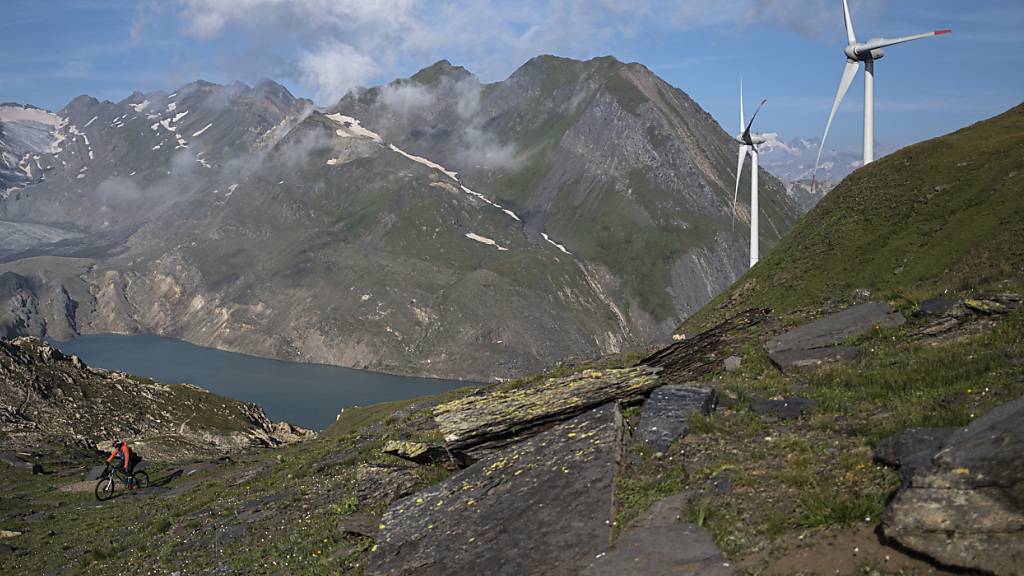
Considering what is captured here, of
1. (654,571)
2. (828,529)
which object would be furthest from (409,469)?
(828,529)

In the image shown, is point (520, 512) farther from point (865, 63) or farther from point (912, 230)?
point (865, 63)

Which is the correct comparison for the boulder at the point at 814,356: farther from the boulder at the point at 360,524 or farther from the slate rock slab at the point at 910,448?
the boulder at the point at 360,524

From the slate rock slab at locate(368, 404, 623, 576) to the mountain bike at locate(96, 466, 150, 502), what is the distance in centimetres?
4197

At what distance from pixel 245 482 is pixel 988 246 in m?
56.2

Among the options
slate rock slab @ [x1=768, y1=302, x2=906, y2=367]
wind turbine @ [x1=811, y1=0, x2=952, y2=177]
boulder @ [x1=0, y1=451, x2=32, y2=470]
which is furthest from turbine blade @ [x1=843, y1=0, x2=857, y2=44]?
boulder @ [x1=0, y1=451, x2=32, y2=470]

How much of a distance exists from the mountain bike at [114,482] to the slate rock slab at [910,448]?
176 feet

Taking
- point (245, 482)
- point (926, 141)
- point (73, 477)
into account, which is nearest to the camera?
point (245, 482)

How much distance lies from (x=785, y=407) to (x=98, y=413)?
91947 mm

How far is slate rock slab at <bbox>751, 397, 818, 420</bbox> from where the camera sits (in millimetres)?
19812

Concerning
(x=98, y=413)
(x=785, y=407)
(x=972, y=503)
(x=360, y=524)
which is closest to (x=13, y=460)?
(x=98, y=413)

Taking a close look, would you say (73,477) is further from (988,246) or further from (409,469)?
(988,246)

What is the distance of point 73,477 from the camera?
6300 centimetres

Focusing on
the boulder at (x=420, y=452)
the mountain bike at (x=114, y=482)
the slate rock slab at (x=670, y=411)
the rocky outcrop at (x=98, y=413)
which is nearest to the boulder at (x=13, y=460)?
the rocky outcrop at (x=98, y=413)

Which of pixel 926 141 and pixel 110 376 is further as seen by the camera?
pixel 110 376
